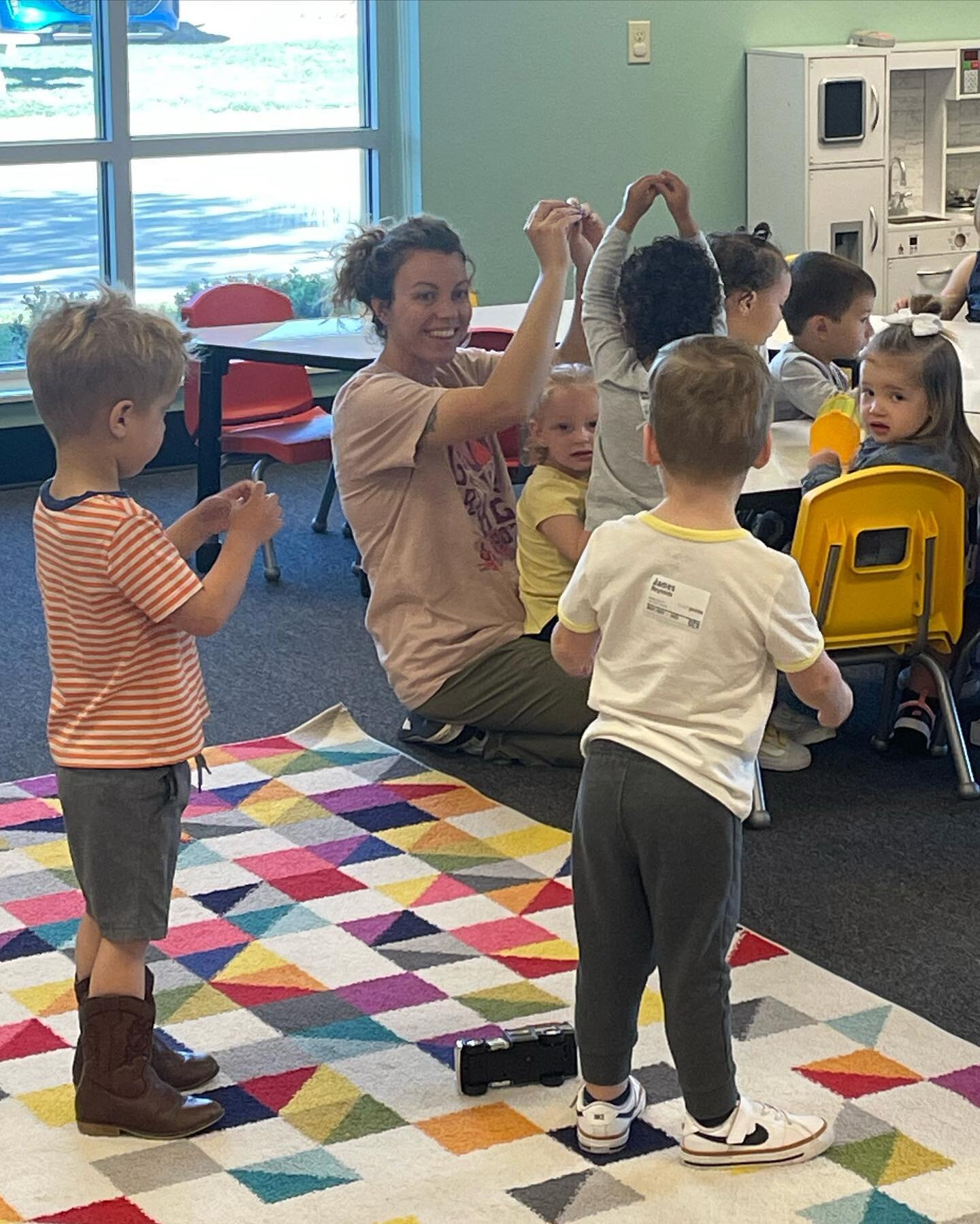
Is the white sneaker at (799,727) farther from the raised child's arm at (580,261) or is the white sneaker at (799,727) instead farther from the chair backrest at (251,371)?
the chair backrest at (251,371)

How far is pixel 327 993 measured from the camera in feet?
8.24

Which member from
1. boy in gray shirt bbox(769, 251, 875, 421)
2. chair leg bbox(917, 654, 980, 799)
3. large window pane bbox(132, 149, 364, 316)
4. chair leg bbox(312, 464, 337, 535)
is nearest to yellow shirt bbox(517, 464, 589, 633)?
boy in gray shirt bbox(769, 251, 875, 421)

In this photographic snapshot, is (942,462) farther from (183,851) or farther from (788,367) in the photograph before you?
(183,851)

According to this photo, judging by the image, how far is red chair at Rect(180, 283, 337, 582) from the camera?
487 cm

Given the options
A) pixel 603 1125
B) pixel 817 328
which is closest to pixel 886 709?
pixel 817 328

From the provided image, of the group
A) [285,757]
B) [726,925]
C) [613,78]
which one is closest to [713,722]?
[726,925]

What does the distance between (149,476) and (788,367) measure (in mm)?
3056

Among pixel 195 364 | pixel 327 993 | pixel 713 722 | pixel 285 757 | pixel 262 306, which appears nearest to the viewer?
pixel 713 722

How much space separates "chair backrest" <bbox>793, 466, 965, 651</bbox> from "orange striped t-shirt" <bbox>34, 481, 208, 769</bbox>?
4.35 ft

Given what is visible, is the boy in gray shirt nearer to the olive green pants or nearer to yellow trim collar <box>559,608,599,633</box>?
the olive green pants

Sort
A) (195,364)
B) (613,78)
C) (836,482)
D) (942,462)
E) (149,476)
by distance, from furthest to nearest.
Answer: (613,78) → (149,476) → (195,364) → (942,462) → (836,482)

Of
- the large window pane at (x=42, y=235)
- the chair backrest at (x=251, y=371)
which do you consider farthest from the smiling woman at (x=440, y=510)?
the large window pane at (x=42, y=235)

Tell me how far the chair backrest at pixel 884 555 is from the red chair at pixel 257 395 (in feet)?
6.70

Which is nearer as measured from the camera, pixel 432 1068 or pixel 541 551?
pixel 432 1068
